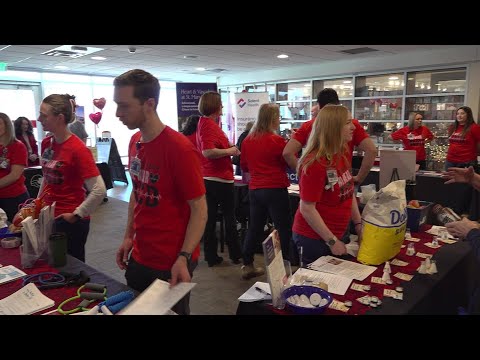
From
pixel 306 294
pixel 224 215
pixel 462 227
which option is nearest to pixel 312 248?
pixel 306 294

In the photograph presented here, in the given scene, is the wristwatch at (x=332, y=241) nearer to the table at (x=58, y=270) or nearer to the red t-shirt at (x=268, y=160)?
the table at (x=58, y=270)

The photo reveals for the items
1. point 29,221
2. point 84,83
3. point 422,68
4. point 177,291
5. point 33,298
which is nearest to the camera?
point 177,291

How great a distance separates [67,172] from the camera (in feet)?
6.59

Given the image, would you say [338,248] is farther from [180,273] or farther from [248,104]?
[248,104]

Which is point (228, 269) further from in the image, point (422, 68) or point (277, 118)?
point (422, 68)

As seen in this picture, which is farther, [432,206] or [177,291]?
[432,206]

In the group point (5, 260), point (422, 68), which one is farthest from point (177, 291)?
point (422, 68)

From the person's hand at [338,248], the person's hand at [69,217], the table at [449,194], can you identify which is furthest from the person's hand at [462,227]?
the table at [449,194]

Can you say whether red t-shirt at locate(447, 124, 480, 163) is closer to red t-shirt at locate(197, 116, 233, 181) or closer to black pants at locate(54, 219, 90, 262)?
red t-shirt at locate(197, 116, 233, 181)

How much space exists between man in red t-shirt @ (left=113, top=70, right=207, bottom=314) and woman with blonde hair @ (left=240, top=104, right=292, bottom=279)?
5.03ft

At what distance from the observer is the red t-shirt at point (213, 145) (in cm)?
310
